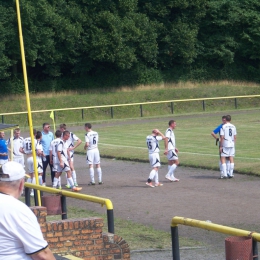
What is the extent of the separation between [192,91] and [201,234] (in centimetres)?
4767

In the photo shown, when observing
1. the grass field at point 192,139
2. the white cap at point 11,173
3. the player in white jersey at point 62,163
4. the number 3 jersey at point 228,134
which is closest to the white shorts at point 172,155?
the number 3 jersey at point 228,134

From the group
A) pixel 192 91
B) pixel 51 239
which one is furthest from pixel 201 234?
pixel 192 91

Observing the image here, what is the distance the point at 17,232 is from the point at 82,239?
202 inches

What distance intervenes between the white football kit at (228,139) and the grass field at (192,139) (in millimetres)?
1078

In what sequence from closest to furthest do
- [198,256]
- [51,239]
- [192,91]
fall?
[51,239] < [198,256] < [192,91]

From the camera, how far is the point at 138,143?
34.1 meters

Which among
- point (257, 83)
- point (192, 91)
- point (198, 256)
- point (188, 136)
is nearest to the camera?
point (198, 256)

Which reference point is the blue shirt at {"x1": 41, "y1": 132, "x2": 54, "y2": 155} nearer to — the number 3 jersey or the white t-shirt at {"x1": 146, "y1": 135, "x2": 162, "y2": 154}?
the white t-shirt at {"x1": 146, "y1": 135, "x2": 162, "y2": 154}

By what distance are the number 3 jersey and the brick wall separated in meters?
11.8

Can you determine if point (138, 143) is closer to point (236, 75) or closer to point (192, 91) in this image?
point (192, 91)

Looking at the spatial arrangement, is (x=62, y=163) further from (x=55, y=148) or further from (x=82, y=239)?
(x=82, y=239)

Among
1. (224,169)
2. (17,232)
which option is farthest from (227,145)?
(17,232)

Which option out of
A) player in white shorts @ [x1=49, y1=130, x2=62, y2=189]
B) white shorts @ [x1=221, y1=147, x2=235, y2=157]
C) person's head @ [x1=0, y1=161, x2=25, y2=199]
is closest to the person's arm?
person's head @ [x1=0, y1=161, x2=25, y2=199]

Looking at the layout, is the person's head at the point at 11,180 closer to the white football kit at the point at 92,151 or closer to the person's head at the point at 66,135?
the person's head at the point at 66,135
